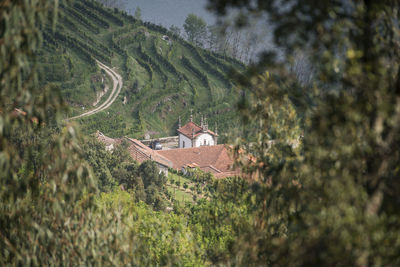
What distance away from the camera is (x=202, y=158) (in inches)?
2165

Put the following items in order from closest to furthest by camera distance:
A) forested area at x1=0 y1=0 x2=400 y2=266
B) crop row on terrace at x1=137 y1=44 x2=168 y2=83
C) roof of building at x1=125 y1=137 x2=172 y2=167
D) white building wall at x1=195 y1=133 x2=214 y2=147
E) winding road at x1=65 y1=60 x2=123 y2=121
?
forested area at x1=0 y1=0 x2=400 y2=266 < roof of building at x1=125 y1=137 x2=172 y2=167 < white building wall at x1=195 y1=133 x2=214 y2=147 < winding road at x1=65 y1=60 x2=123 y2=121 < crop row on terrace at x1=137 y1=44 x2=168 y2=83

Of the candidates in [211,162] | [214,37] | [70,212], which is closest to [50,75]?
[211,162]

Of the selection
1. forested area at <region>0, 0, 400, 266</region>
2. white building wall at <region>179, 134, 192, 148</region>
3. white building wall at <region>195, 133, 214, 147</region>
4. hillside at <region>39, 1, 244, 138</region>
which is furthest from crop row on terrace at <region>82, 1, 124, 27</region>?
forested area at <region>0, 0, 400, 266</region>

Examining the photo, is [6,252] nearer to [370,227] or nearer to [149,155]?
[370,227]

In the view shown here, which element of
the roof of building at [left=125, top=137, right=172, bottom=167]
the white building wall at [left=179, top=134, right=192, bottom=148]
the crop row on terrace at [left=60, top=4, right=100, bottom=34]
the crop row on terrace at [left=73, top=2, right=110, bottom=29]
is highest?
the crop row on terrace at [left=73, top=2, right=110, bottom=29]

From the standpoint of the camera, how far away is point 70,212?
7.51 metres

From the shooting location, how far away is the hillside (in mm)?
68125

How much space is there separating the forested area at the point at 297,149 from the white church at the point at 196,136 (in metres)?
53.8

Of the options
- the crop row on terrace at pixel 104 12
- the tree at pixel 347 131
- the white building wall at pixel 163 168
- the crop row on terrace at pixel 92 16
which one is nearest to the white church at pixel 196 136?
the white building wall at pixel 163 168

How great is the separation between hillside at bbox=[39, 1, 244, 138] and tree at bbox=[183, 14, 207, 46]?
59.5 ft

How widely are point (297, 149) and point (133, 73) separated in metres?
75.3

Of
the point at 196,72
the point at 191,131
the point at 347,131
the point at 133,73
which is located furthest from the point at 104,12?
the point at 347,131

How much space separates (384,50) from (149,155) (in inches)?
1807

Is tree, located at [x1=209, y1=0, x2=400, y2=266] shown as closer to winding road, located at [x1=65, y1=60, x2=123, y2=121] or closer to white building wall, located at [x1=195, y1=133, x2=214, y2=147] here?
white building wall, located at [x1=195, y1=133, x2=214, y2=147]
